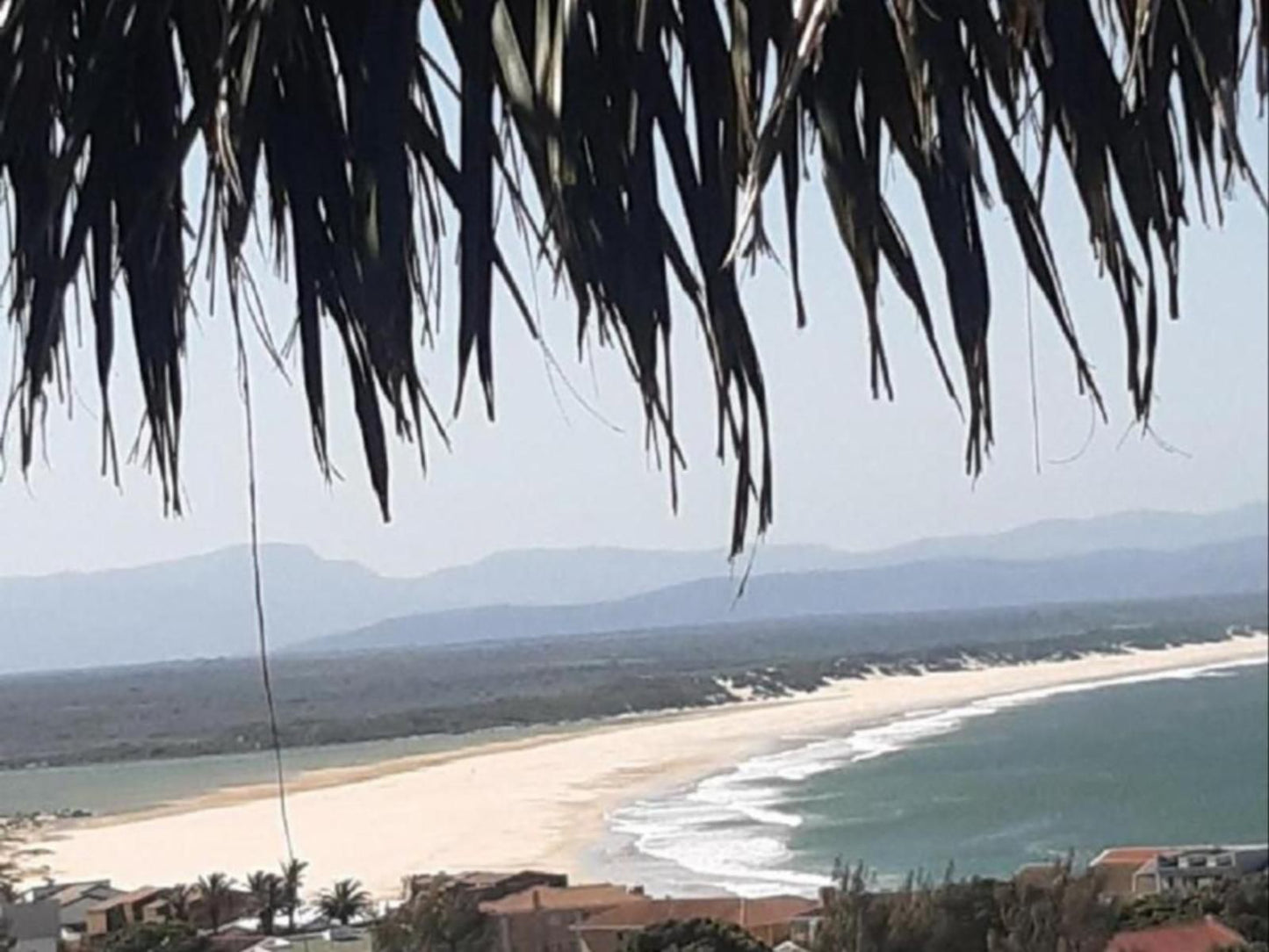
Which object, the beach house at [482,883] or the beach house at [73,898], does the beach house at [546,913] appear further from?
the beach house at [73,898]

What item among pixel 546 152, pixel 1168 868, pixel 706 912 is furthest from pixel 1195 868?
pixel 546 152

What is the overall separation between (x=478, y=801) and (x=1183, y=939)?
2.07 feet

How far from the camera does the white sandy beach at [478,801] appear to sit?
3.79 feet

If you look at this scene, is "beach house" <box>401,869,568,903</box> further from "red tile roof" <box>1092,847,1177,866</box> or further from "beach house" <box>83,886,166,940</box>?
"red tile roof" <box>1092,847,1177,866</box>

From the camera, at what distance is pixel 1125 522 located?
1.65 meters

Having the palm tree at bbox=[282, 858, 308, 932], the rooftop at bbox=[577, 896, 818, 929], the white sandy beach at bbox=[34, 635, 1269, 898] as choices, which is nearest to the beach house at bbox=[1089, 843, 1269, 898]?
the white sandy beach at bbox=[34, 635, 1269, 898]

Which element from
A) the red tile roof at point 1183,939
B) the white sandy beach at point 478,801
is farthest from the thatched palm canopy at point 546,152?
the red tile roof at point 1183,939

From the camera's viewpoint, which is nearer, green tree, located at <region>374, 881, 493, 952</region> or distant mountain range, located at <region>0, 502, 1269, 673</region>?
distant mountain range, located at <region>0, 502, 1269, 673</region>

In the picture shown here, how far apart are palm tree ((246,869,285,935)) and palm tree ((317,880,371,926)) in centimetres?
3

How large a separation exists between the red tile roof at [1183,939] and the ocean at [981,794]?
0.09 metres

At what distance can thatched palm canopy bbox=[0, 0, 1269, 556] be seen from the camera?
2.04 ft

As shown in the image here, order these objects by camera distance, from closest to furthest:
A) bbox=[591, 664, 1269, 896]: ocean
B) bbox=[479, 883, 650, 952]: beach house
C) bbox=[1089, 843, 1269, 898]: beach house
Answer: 1. bbox=[479, 883, 650, 952]: beach house
2. bbox=[591, 664, 1269, 896]: ocean
3. bbox=[1089, 843, 1269, 898]: beach house

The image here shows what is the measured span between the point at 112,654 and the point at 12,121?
23.5 inches

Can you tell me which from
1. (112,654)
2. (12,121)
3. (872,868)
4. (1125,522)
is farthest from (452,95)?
(1125,522)
